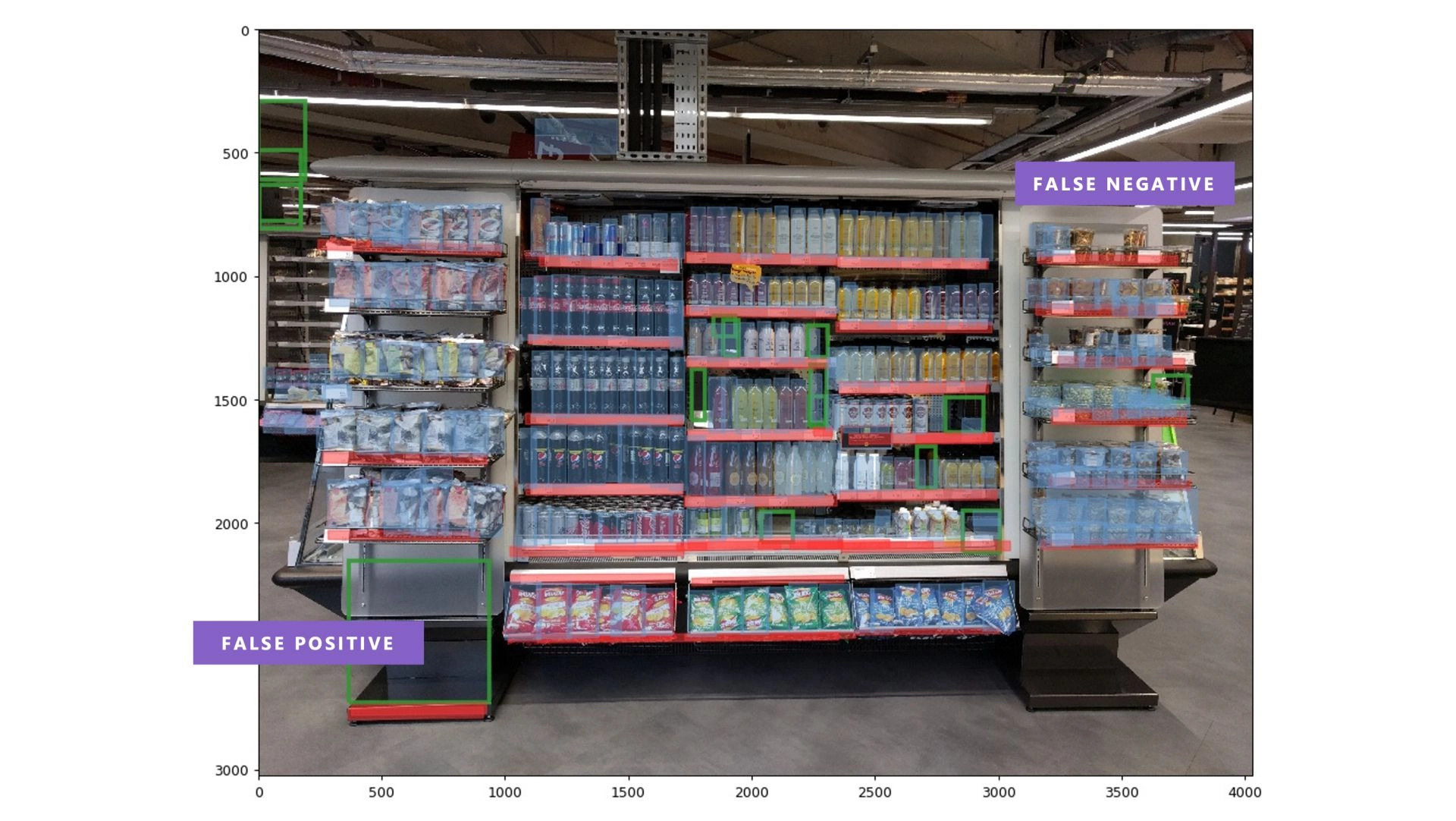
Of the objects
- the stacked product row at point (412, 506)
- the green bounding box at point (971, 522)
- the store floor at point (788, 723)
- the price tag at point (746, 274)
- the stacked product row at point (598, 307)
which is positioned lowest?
the store floor at point (788, 723)

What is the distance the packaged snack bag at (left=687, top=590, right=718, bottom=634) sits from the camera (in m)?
4.09

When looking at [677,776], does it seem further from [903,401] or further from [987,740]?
[903,401]

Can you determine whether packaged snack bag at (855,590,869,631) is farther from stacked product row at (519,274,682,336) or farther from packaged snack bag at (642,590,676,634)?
stacked product row at (519,274,682,336)

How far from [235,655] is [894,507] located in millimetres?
3116

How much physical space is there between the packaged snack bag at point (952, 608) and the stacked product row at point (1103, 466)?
2.24 ft

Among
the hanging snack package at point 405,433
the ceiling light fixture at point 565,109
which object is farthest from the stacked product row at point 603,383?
the ceiling light fixture at point 565,109

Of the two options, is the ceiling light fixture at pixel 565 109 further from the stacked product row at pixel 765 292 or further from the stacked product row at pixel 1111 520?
the stacked product row at pixel 1111 520

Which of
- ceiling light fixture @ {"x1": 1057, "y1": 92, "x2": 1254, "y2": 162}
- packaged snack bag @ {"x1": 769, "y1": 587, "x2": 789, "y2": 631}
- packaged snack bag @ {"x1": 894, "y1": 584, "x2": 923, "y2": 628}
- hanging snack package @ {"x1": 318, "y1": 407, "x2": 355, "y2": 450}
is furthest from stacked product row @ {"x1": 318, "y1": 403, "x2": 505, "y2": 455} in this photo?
ceiling light fixture @ {"x1": 1057, "y1": 92, "x2": 1254, "y2": 162}

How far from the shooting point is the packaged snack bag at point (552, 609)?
13.2 feet

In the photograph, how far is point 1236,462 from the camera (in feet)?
35.2

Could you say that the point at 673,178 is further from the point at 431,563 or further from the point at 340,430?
the point at 431,563

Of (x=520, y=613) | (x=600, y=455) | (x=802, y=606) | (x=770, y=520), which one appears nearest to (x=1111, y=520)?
(x=802, y=606)

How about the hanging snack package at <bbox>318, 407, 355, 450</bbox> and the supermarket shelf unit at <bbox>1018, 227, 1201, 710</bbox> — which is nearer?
the hanging snack package at <bbox>318, 407, 355, 450</bbox>

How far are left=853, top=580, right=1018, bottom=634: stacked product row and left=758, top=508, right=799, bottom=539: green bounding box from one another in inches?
19.0
